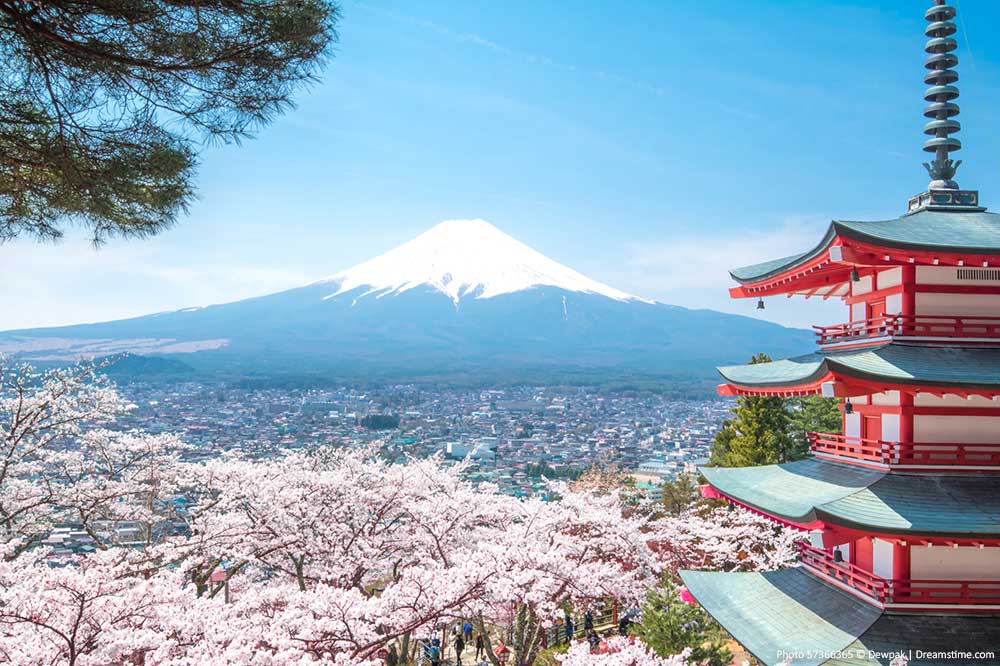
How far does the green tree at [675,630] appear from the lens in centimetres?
983

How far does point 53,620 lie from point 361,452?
30.5ft

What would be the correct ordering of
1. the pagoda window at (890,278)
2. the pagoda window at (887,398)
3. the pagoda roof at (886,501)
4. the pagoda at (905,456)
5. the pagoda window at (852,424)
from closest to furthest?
the pagoda roof at (886,501)
the pagoda at (905,456)
the pagoda window at (887,398)
the pagoda window at (890,278)
the pagoda window at (852,424)

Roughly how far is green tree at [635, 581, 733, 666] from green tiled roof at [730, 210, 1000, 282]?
550 cm

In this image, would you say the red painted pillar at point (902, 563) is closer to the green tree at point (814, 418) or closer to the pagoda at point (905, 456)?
the pagoda at point (905, 456)

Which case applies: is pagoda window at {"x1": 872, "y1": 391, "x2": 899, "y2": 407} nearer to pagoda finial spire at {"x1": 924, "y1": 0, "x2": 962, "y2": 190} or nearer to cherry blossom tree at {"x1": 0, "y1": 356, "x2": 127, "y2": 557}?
pagoda finial spire at {"x1": 924, "y1": 0, "x2": 962, "y2": 190}

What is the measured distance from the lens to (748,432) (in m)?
20.4

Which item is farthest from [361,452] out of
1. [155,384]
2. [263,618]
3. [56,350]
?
[56,350]

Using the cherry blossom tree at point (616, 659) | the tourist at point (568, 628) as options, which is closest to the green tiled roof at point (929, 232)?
the cherry blossom tree at point (616, 659)

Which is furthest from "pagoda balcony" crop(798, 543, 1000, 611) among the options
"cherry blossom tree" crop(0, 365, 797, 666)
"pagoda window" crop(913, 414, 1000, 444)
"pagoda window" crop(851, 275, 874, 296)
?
"pagoda window" crop(851, 275, 874, 296)

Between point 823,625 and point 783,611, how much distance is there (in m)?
0.61

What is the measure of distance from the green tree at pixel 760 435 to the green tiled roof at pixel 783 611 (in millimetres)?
12606

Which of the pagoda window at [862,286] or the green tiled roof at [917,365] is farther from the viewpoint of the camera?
the pagoda window at [862,286]

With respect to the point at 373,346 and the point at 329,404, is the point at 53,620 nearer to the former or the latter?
the point at 329,404

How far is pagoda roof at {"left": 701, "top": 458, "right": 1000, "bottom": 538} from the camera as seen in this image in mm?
5645
